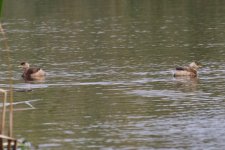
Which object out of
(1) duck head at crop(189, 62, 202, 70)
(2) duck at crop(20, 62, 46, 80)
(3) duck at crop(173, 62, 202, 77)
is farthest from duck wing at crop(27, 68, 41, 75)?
(1) duck head at crop(189, 62, 202, 70)

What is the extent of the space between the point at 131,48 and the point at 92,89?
456 inches

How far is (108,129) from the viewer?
827 inches

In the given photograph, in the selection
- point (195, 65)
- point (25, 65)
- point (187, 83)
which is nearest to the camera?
point (187, 83)

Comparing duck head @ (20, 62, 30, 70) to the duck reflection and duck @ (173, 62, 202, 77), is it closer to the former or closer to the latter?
duck @ (173, 62, 202, 77)

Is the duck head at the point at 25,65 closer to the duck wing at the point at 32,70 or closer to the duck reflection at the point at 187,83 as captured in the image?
the duck wing at the point at 32,70

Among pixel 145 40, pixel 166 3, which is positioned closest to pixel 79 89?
pixel 145 40

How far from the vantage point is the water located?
20.2m

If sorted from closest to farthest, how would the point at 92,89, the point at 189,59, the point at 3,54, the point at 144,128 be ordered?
1. the point at 144,128
2. the point at 92,89
3. the point at 189,59
4. the point at 3,54

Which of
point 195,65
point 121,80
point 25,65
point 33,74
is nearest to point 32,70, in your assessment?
point 33,74

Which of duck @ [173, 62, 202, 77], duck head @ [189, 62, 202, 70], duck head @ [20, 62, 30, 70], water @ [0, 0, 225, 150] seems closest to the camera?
water @ [0, 0, 225, 150]

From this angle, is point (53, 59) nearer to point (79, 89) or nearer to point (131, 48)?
point (131, 48)

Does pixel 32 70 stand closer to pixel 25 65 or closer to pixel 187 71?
pixel 25 65

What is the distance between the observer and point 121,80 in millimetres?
29500

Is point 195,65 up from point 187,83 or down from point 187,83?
up
